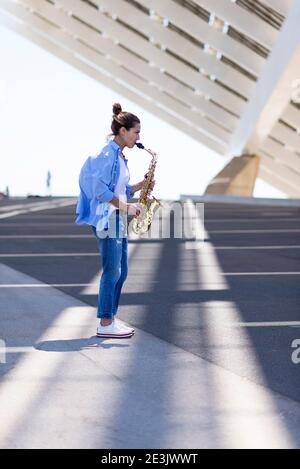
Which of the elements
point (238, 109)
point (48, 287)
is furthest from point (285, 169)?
point (48, 287)

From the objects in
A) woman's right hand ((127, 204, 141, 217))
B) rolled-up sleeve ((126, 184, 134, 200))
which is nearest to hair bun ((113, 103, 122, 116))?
rolled-up sleeve ((126, 184, 134, 200))

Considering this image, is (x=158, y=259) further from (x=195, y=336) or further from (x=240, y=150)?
(x=240, y=150)

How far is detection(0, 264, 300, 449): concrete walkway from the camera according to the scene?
14.4 ft

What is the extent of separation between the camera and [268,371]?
19.1ft

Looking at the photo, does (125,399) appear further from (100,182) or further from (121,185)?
(121,185)

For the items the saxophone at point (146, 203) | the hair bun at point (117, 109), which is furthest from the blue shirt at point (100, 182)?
the saxophone at point (146, 203)

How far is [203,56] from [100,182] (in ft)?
129

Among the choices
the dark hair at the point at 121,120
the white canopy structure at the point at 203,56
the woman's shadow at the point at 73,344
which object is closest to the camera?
the woman's shadow at the point at 73,344

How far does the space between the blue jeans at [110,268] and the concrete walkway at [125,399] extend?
251 millimetres

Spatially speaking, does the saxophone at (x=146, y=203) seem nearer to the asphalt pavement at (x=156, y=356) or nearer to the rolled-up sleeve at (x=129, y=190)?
the rolled-up sleeve at (x=129, y=190)

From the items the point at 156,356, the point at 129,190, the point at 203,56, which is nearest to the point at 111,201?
the point at 129,190

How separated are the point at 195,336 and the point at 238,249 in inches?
286

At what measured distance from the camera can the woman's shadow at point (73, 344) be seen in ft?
21.3

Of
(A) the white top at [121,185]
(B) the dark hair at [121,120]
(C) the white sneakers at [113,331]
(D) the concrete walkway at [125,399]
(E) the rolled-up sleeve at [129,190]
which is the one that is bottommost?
(C) the white sneakers at [113,331]
